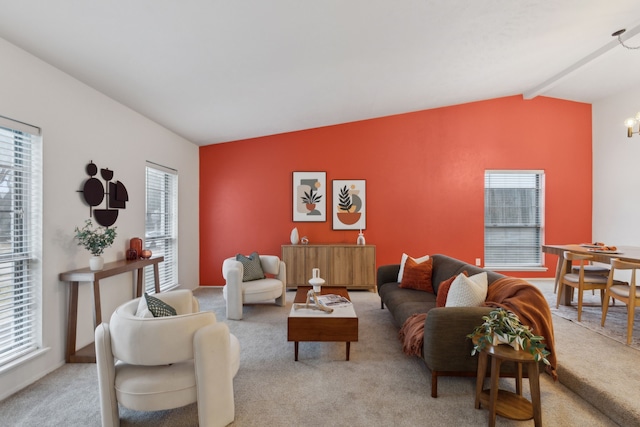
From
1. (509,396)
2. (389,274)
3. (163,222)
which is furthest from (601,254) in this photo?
Answer: (163,222)

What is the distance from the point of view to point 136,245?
4.05m

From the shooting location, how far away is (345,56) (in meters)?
3.48

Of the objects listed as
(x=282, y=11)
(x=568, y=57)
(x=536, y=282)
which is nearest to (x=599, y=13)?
(x=568, y=57)

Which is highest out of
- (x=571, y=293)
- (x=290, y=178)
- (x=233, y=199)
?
(x=290, y=178)

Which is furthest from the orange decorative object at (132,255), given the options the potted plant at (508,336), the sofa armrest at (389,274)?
the potted plant at (508,336)

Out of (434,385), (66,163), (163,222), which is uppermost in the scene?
(66,163)

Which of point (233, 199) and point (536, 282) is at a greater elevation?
point (233, 199)

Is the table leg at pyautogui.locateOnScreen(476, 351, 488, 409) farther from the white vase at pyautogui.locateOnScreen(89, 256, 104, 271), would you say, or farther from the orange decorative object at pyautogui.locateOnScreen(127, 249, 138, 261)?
the orange decorative object at pyautogui.locateOnScreen(127, 249, 138, 261)

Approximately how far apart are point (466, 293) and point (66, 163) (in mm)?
3727

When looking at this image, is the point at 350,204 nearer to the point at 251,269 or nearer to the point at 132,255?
the point at 251,269

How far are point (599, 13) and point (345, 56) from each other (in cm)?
263

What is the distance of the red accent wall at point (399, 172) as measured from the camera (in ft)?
20.1

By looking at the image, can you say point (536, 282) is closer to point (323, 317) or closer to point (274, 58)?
point (323, 317)

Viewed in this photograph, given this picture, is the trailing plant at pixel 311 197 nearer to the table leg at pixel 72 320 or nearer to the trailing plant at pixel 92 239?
the trailing plant at pixel 92 239
